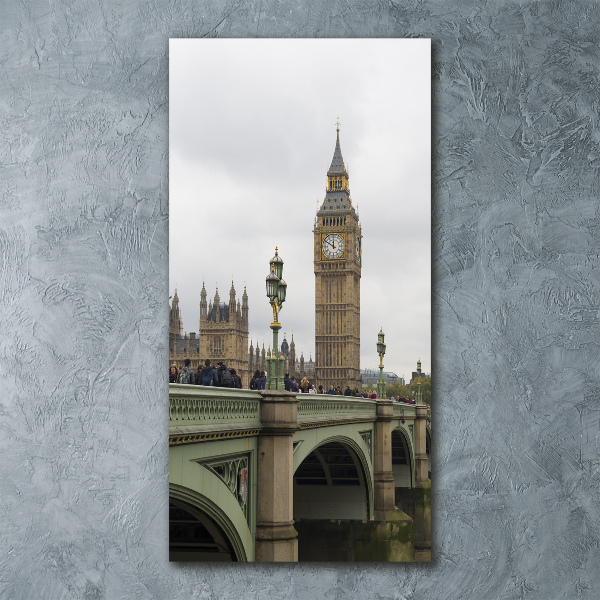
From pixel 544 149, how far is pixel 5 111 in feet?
11.1

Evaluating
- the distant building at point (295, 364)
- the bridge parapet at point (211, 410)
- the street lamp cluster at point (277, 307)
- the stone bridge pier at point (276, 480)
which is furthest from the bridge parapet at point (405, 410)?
the bridge parapet at point (211, 410)

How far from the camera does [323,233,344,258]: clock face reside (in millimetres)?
5035

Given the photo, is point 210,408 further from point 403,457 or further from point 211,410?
point 403,457

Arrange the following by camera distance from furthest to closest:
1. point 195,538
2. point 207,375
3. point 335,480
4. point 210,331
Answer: point 335,480
point 207,375
point 195,538
point 210,331

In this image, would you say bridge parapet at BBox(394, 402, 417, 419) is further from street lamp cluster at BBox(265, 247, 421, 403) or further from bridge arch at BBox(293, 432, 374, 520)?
bridge arch at BBox(293, 432, 374, 520)

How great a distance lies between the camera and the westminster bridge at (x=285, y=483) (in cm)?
500

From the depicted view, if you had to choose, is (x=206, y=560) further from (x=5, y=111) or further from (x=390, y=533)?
(x=5, y=111)

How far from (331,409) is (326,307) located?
163 centimetres

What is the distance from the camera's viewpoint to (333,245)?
5.04 m

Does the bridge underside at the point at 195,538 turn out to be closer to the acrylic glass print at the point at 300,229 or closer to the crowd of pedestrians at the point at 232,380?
the acrylic glass print at the point at 300,229

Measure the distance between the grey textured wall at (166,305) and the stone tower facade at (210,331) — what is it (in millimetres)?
115

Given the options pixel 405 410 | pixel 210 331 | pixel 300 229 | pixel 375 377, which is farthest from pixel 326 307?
pixel 405 410

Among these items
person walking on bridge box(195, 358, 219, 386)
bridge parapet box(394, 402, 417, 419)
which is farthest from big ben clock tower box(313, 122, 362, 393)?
person walking on bridge box(195, 358, 219, 386)

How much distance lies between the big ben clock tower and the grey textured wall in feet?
1.77
